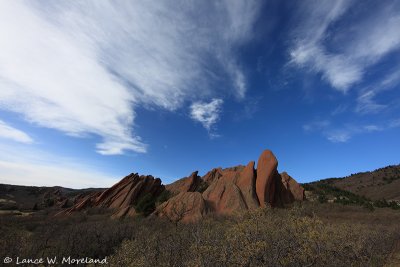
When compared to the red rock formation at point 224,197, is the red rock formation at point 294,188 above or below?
above

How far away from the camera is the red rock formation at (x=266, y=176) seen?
41625mm

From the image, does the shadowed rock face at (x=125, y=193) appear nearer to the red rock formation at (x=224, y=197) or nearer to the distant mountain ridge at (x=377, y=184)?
the red rock formation at (x=224, y=197)

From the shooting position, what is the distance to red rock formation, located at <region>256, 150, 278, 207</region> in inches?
1639

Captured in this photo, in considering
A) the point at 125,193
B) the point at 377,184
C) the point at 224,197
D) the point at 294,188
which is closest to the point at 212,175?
the point at 294,188

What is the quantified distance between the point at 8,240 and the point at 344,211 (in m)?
46.5

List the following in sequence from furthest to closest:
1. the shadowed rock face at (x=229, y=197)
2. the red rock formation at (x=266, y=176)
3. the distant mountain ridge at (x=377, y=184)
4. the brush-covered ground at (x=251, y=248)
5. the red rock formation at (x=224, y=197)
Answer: the distant mountain ridge at (x=377, y=184) < the red rock formation at (x=266, y=176) < the red rock formation at (x=224, y=197) < the shadowed rock face at (x=229, y=197) < the brush-covered ground at (x=251, y=248)

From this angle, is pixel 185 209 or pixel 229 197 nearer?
pixel 185 209

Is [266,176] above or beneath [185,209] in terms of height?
above

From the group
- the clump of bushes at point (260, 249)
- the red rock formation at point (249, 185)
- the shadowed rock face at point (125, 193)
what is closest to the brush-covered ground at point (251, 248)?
the clump of bushes at point (260, 249)

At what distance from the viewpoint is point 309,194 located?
6588 cm

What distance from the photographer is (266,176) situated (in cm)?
4259

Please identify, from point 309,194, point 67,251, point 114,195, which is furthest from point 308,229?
point 309,194

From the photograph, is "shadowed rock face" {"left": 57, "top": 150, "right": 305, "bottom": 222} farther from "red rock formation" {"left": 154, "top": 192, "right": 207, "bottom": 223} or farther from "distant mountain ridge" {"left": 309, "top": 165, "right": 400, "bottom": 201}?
"distant mountain ridge" {"left": 309, "top": 165, "right": 400, "bottom": 201}

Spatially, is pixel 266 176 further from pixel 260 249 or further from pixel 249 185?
pixel 260 249
